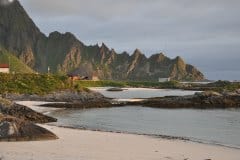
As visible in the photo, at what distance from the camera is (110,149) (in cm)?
2744

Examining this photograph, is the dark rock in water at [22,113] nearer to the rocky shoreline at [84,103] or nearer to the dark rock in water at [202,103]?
the rocky shoreline at [84,103]

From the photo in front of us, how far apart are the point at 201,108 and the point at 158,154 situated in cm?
4972

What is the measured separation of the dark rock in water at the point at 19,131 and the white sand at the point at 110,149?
88 centimetres

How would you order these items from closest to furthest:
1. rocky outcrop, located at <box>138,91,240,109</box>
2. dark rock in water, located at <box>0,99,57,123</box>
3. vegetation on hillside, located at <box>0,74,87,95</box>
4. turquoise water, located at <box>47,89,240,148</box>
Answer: turquoise water, located at <box>47,89,240,148</box> < dark rock in water, located at <box>0,99,57,123</box> < rocky outcrop, located at <box>138,91,240,109</box> < vegetation on hillside, located at <box>0,74,87,95</box>

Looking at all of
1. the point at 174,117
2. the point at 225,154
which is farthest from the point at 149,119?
the point at 225,154

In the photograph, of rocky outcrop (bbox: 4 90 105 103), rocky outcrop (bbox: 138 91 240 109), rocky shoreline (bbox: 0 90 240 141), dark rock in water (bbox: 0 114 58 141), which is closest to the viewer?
dark rock in water (bbox: 0 114 58 141)

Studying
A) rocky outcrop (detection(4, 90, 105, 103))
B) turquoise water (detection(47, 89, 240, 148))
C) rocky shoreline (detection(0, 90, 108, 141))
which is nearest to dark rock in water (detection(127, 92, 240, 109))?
rocky shoreline (detection(0, 90, 108, 141))

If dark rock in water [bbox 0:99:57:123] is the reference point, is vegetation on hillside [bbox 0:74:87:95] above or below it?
above

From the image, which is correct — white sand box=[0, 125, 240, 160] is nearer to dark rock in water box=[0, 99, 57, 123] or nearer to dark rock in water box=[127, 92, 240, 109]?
dark rock in water box=[0, 99, 57, 123]

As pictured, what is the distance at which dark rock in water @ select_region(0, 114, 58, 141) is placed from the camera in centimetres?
2823

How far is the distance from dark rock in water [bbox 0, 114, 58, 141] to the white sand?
88 cm

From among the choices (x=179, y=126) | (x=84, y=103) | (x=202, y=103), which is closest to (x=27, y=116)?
(x=179, y=126)

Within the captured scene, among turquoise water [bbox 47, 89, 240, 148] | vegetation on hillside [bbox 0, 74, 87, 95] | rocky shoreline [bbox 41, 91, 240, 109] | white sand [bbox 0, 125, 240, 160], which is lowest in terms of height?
turquoise water [bbox 47, 89, 240, 148]

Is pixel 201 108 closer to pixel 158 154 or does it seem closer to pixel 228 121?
pixel 228 121
